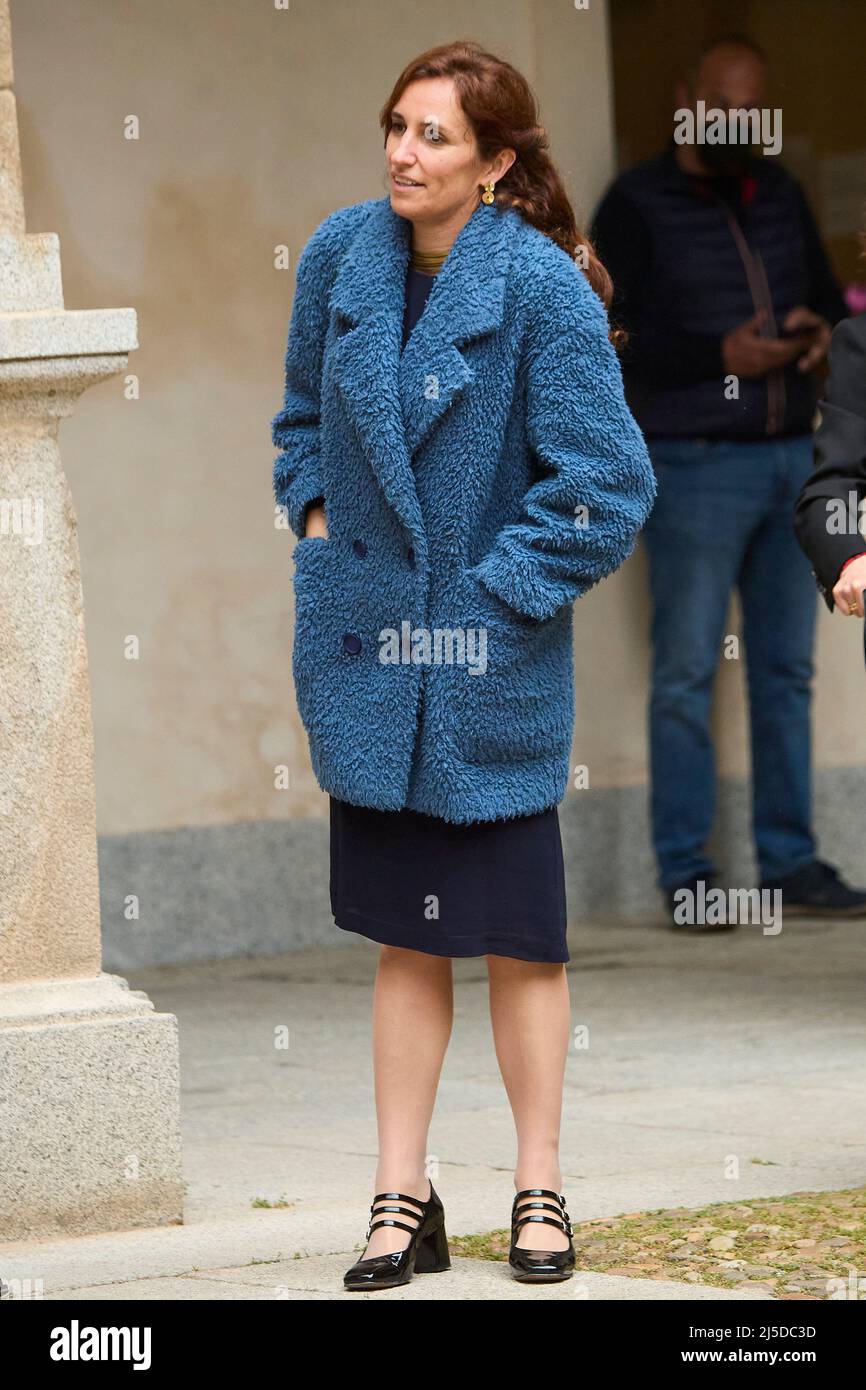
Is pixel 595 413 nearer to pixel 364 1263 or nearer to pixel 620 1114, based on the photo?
pixel 364 1263

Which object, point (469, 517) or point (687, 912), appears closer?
point (469, 517)

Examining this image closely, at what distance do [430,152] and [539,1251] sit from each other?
171cm

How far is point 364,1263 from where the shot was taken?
13.0 feet

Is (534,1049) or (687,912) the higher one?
(534,1049)

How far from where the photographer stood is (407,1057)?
160 inches

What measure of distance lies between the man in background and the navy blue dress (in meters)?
3.93

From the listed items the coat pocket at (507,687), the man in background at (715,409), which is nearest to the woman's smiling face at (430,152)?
the coat pocket at (507,687)

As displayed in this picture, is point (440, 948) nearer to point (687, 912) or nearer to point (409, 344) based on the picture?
point (409, 344)

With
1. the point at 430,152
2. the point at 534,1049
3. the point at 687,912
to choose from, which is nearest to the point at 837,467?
the point at 430,152

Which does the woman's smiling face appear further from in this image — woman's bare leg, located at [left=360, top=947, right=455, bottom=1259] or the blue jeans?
the blue jeans

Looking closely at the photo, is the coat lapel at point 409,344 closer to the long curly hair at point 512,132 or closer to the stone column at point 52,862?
the long curly hair at point 512,132

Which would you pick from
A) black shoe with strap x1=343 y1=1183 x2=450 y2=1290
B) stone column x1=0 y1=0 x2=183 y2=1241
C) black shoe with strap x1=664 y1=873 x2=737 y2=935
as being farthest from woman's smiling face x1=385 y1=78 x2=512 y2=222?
black shoe with strap x1=664 y1=873 x2=737 y2=935

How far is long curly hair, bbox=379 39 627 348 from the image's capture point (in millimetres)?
4039

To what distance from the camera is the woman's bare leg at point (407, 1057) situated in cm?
405
